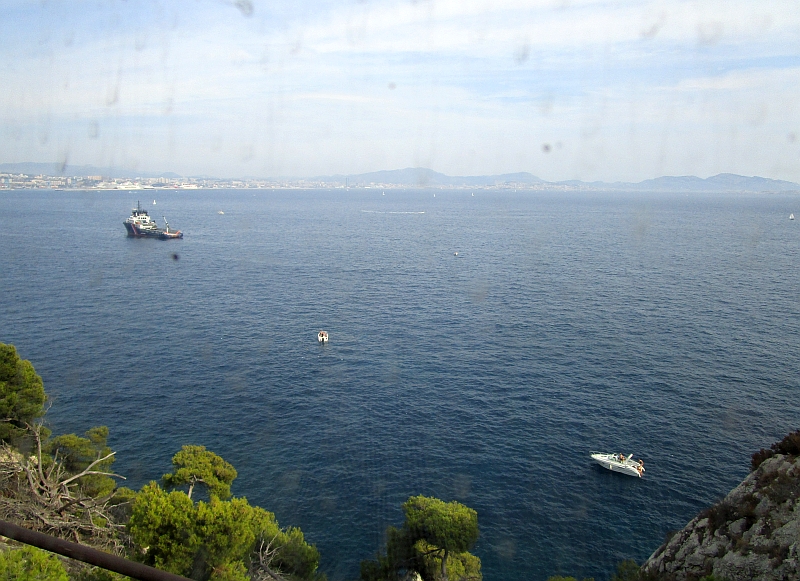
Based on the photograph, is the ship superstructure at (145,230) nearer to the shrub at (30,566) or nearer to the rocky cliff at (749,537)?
the rocky cliff at (749,537)

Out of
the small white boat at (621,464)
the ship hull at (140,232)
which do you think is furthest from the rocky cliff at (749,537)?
the ship hull at (140,232)

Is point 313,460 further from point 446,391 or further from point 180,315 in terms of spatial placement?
point 180,315

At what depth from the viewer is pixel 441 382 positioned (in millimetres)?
44781

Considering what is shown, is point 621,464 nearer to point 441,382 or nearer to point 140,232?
point 441,382

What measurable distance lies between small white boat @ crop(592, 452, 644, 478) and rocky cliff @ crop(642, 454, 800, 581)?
14006 millimetres

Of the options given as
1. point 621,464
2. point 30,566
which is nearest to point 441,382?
point 621,464

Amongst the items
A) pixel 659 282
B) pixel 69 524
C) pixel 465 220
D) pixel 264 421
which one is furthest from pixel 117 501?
pixel 465 220

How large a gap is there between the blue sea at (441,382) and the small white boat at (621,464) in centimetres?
66

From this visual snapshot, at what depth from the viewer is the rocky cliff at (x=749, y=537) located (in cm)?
1445

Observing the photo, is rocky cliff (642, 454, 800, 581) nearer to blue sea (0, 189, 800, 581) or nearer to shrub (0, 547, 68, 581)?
blue sea (0, 189, 800, 581)

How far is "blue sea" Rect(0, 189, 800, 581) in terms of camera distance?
101 ft

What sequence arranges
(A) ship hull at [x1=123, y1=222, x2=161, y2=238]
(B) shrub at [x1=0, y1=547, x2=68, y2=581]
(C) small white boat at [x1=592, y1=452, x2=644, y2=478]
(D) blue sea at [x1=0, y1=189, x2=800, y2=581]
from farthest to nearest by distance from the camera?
(A) ship hull at [x1=123, y1=222, x2=161, y2=238] → (C) small white boat at [x1=592, y1=452, x2=644, y2=478] → (D) blue sea at [x1=0, y1=189, x2=800, y2=581] → (B) shrub at [x1=0, y1=547, x2=68, y2=581]

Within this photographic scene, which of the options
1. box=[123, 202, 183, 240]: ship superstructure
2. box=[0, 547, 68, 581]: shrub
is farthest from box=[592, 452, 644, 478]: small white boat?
box=[123, 202, 183, 240]: ship superstructure

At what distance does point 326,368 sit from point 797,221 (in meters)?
177
